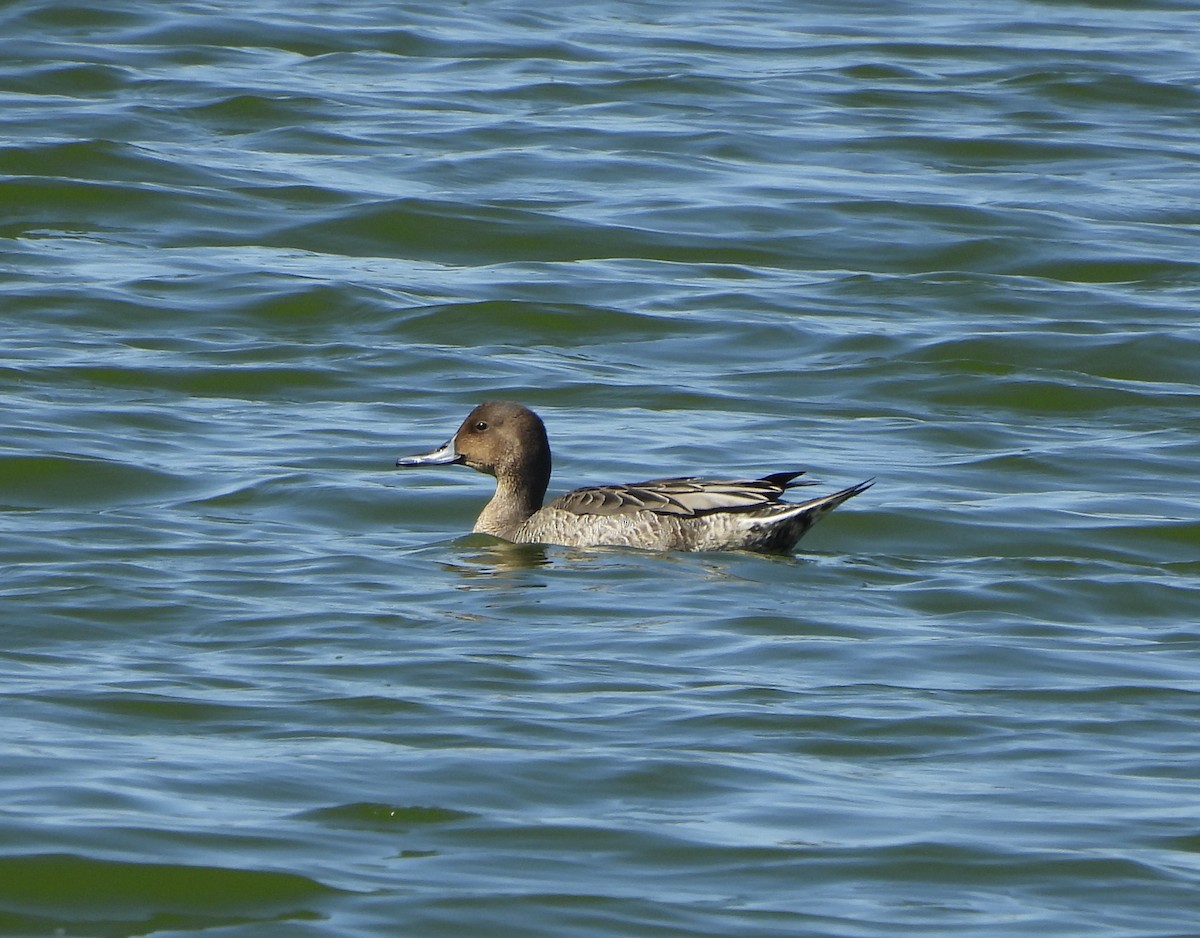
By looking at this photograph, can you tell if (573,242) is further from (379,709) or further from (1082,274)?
(379,709)

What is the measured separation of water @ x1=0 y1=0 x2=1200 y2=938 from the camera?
6262 millimetres

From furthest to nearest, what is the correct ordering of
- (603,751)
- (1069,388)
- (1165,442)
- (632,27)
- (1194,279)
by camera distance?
(632,27)
(1194,279)
(1069,388)
(1165,442)
(603,751)

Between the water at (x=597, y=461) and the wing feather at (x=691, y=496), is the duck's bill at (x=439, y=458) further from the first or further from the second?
the wing feather at (x=691, y=496)

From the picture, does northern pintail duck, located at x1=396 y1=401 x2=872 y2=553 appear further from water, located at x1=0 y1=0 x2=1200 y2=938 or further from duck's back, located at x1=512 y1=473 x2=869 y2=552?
water, located at x1=0 y1=0 x2=1200 y2=938

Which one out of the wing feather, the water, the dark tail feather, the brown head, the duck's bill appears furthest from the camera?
the brown head

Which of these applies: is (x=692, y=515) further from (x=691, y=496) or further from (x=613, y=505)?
(x=613, y=505)

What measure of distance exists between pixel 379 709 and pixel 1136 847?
88.4 inches

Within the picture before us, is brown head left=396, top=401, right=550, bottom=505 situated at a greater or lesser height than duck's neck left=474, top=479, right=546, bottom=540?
greater

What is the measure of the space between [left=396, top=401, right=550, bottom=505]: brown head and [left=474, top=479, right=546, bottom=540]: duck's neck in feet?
0.05

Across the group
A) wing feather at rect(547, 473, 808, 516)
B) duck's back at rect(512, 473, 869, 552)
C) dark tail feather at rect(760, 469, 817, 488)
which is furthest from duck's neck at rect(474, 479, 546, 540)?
dark tail feather at rect(760, 469, 817, 488)

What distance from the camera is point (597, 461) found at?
456 inches

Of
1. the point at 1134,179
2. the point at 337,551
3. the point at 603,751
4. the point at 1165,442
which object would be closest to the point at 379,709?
the point at 603,751

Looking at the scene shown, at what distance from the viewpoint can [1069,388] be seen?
12.7 metres

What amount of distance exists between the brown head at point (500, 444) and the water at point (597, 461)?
1.13 feet
